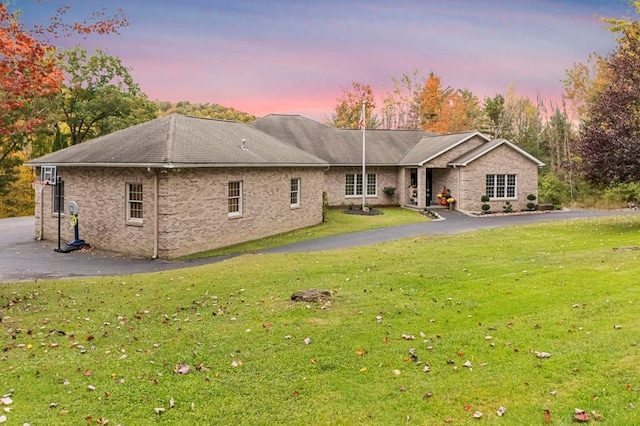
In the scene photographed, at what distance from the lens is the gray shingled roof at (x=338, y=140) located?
39062 mm

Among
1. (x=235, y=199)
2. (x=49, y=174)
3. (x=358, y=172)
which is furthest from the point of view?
(x=358, y=172)

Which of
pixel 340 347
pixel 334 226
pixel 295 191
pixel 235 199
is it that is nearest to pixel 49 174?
pixel 235 199

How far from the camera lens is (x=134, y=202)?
68.1 feet

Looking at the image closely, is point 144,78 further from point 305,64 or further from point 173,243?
point 173,243

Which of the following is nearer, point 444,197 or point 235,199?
point 235,199

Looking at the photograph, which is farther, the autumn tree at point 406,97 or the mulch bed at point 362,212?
the autumn tree at point 406,97

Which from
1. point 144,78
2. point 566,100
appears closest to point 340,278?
point 144,78

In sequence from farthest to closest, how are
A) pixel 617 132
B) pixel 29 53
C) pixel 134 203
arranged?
pixel 134 203 → pixel 617 132 → pixel 29 53

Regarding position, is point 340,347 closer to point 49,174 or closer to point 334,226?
point 49,174

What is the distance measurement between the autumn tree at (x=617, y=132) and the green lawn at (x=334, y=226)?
10.8m

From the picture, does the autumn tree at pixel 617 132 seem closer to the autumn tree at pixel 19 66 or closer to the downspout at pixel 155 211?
the downspout at pixel 155 211

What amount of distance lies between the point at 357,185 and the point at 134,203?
69.5ft

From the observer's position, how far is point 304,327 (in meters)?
8.91

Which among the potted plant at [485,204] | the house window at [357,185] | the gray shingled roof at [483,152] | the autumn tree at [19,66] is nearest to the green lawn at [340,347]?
the autumn tree at [19,66]
